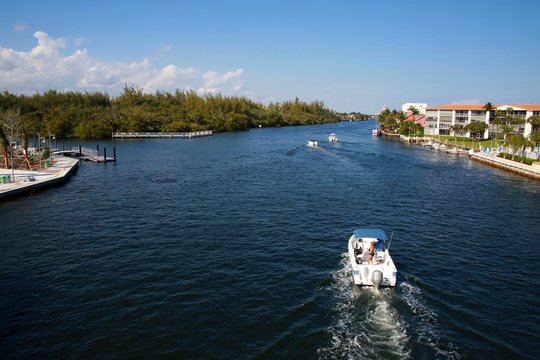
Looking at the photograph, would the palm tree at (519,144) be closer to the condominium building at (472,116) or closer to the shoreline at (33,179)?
the condominium building at (472,116)

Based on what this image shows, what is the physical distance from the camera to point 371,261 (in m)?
22.1

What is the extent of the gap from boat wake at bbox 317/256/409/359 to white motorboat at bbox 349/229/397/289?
588 mm

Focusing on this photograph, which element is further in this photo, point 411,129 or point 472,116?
point 411,129

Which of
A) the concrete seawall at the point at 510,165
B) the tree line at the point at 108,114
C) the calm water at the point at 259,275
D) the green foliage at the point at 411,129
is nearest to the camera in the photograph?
the calm water at the point at 259,275

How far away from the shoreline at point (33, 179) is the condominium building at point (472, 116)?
102 meters

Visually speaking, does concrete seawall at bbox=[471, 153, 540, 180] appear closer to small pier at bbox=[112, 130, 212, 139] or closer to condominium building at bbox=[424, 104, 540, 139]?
condominium building at bbox=[424, 104, 540, 139]

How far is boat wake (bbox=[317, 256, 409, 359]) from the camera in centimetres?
1612

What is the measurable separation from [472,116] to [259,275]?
379 ft

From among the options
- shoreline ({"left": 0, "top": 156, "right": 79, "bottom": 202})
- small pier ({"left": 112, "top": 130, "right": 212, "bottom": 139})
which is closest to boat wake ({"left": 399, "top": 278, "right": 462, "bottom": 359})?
shoreline ({"left": 0, "top": 156, "right": 79, "bottom": 202})

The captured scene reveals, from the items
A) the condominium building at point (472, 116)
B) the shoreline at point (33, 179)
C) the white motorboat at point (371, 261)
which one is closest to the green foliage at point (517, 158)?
the condominium building at point (472, 116)

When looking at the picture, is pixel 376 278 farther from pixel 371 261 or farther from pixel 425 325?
pixel 425 325

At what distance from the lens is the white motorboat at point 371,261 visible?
21.0m

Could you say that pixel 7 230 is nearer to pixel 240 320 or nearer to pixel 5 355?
pixel 5 355

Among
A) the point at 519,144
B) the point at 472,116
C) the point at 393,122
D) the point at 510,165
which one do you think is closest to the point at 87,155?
the point at 510,165
